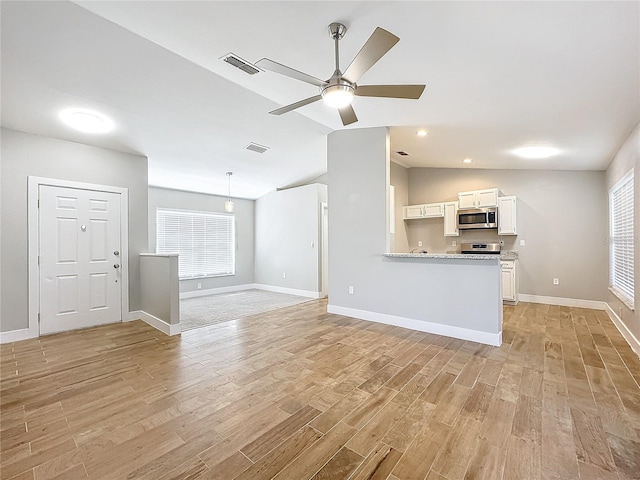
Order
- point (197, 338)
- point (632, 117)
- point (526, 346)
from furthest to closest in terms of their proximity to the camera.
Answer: point (197, 338)
point (526, 346)
point (632, 117)

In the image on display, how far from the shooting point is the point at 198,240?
23.8 ft

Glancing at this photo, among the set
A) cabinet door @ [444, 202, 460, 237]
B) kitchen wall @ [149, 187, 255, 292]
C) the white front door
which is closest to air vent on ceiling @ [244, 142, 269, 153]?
the white front door

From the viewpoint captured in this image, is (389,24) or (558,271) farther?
(558,271)

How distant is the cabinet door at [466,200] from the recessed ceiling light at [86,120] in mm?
6201

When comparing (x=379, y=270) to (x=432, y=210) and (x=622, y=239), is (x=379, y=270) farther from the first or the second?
(x=622, y=239)

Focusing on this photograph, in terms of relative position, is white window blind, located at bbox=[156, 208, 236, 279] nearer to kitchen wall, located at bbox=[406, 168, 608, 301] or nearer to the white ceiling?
the white ceiling

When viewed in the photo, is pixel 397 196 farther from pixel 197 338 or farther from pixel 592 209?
pixel 197 338

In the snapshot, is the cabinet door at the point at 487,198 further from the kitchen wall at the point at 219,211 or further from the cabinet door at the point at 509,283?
the kitchen wall at the point at 219,211

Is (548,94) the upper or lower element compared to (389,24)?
lower

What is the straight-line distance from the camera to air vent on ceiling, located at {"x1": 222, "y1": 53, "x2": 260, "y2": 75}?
9.16ft

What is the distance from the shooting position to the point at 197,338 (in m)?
3.79

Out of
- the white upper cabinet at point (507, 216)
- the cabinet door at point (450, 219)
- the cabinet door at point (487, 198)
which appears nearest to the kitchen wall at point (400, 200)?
the cabinet door at point (450, 219)

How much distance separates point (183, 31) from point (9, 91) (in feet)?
7.20

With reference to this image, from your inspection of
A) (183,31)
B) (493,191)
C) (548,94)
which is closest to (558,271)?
(493,191)
